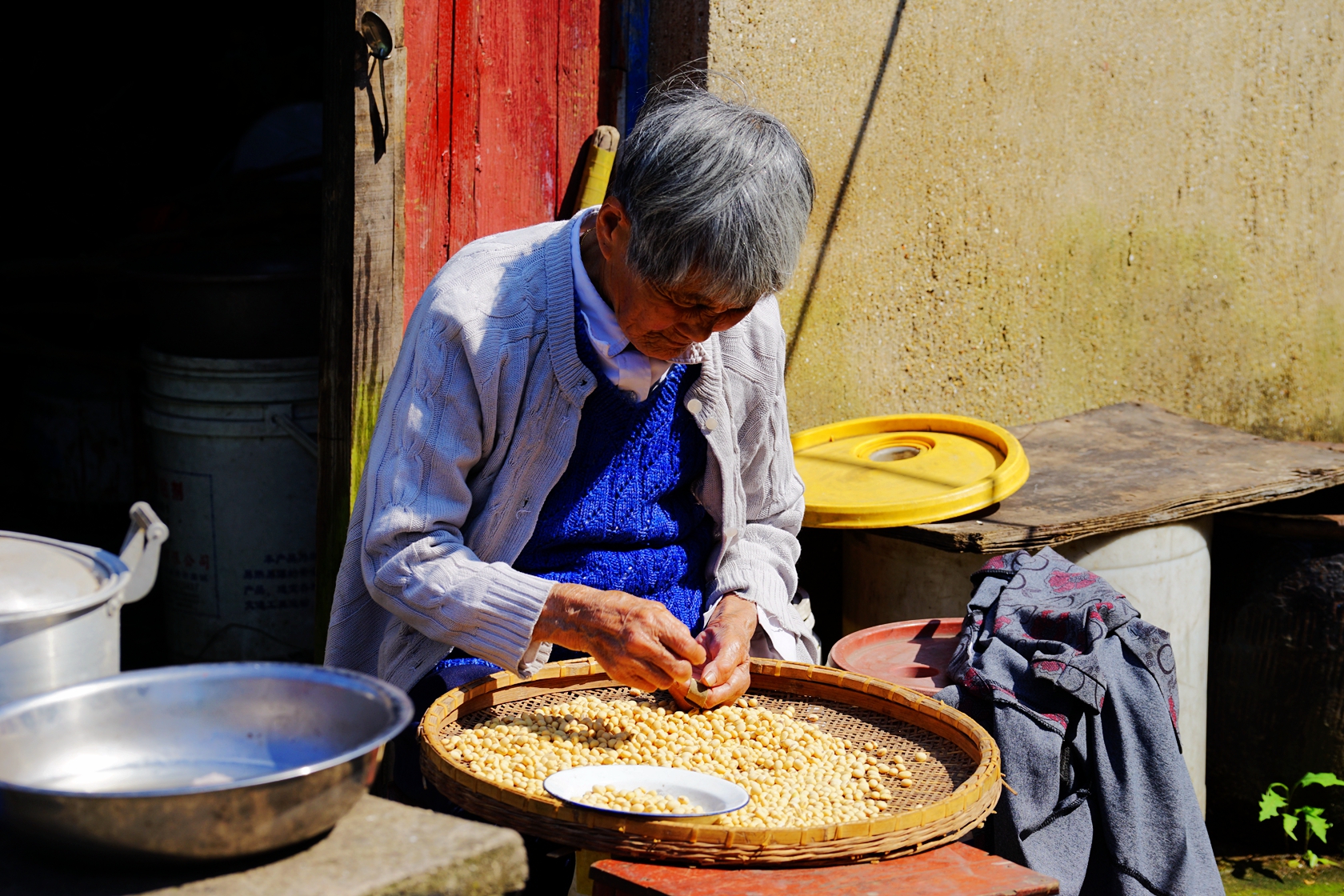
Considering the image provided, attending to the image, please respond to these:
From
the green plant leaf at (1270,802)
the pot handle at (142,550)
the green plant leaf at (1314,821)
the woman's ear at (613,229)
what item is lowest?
the green plant leaf at (1314,821)

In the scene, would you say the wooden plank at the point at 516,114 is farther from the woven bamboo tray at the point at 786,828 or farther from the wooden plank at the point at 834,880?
the wooden plank at the point at 834,880

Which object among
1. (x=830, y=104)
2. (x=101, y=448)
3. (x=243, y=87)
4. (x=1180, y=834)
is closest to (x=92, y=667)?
(x=1180, y=834)

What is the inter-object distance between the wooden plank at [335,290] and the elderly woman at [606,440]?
2.28 feet

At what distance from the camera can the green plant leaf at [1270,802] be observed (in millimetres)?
3734

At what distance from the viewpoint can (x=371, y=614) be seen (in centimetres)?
228

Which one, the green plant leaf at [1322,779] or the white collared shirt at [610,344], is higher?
the white collared shirt at [610,344]

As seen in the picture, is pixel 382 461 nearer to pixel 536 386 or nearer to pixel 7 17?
pixel 536 386

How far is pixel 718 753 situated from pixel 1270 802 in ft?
8.59

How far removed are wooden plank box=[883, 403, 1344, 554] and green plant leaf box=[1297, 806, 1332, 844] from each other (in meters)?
1.01

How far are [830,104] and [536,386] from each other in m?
1.71

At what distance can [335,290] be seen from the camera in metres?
2.87

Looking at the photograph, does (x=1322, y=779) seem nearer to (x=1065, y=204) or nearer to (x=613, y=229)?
(x=1065, y=204)

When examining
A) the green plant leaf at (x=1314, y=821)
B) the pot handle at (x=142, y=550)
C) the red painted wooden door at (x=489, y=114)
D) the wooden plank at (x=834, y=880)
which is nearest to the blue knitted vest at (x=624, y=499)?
the pot handle at (x=142, y=550)

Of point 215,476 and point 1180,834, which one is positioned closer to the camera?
point 1180,834
